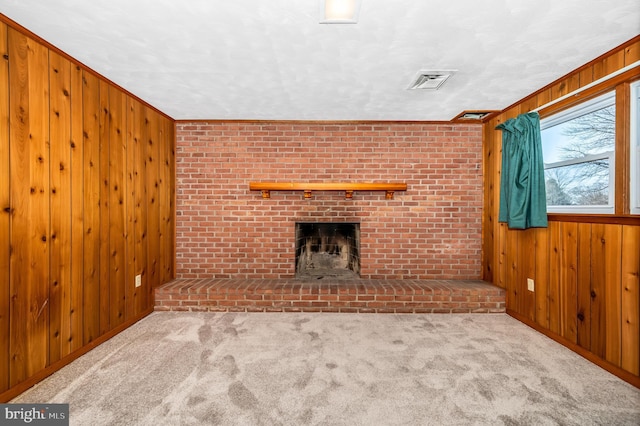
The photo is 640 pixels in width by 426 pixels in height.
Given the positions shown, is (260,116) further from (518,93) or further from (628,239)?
(628,239)

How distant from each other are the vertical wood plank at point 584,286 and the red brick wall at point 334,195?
3.76ft

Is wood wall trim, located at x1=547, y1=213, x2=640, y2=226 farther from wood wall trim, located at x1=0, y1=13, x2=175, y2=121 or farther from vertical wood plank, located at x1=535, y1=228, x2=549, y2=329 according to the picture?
wood wall trim, located at x1=0, y1=13, x2=175, y2=121

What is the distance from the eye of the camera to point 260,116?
294cm

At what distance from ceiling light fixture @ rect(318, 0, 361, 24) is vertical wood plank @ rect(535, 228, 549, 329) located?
231cm

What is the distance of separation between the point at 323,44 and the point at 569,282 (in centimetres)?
253

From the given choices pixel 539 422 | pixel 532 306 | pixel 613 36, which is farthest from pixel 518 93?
pixel 539 422

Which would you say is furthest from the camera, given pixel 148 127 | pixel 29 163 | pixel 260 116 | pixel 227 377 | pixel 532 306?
pixel 260 116

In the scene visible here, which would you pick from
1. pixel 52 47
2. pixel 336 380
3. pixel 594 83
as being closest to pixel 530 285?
pixel 594 83

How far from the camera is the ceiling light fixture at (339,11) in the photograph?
1321mm

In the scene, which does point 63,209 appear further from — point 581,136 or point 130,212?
point 581,136

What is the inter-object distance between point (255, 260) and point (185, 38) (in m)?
2.24

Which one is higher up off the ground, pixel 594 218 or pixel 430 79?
pixel 430 79

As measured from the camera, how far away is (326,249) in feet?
11.1

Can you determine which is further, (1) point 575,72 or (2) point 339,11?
(1) point 575,72
